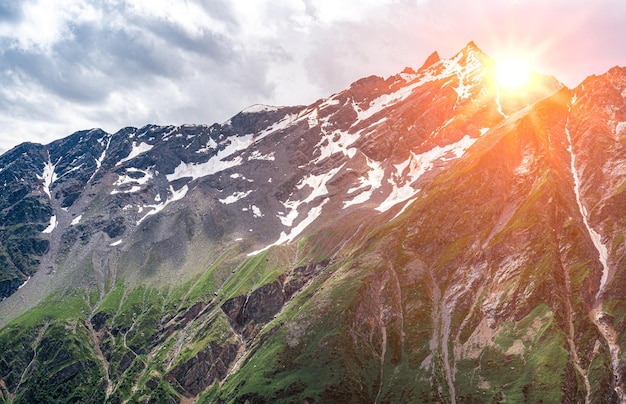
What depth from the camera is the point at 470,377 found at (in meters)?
195

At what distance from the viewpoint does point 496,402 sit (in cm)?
17950

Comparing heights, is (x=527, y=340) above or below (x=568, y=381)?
above

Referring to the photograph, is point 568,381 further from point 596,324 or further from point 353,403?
point 353,403

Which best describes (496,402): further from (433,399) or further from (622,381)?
(622,381)

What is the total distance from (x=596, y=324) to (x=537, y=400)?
1686 inches

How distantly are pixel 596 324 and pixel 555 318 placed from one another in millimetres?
14249

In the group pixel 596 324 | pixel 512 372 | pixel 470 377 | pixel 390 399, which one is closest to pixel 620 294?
pixel 596 324

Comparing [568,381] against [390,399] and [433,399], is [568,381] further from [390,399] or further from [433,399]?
[390,399]

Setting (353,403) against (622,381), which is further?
(353,403)

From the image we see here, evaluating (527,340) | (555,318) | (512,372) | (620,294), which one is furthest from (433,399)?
(620,294)

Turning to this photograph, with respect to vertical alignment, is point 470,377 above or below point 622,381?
above

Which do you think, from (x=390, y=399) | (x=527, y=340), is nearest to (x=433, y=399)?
(x=390, y=399)

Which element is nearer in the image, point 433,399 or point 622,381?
point 622,381

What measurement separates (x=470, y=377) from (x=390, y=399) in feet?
106
